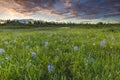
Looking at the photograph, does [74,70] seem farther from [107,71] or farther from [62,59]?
[62,59]

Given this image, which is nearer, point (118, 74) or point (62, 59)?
point (118, 74)

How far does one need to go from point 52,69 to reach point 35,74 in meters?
0.30

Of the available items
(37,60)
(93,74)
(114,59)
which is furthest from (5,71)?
(114,59)

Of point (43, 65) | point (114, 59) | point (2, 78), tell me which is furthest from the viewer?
point (114, 59)

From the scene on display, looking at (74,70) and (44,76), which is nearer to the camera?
(44,76)

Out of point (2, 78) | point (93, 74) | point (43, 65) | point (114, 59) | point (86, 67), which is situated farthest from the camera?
point (114, 59)

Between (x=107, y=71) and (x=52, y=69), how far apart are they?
2.34 ft

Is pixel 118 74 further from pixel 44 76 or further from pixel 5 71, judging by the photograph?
pixel 5 71

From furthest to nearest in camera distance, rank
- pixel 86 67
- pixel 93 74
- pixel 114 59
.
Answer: pixel 114 59, pixel 86 67, pixel 93 74

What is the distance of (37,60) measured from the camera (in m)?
3.76

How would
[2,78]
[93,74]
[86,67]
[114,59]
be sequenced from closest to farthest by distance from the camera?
1. [2,78]
2. [93,74]
3. [86,67]
4. [114,59]

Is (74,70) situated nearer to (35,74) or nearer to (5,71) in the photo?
(35,74)

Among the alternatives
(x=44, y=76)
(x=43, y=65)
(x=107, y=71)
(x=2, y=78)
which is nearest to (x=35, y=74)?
(x=44, y=76)

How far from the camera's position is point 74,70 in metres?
3.05
